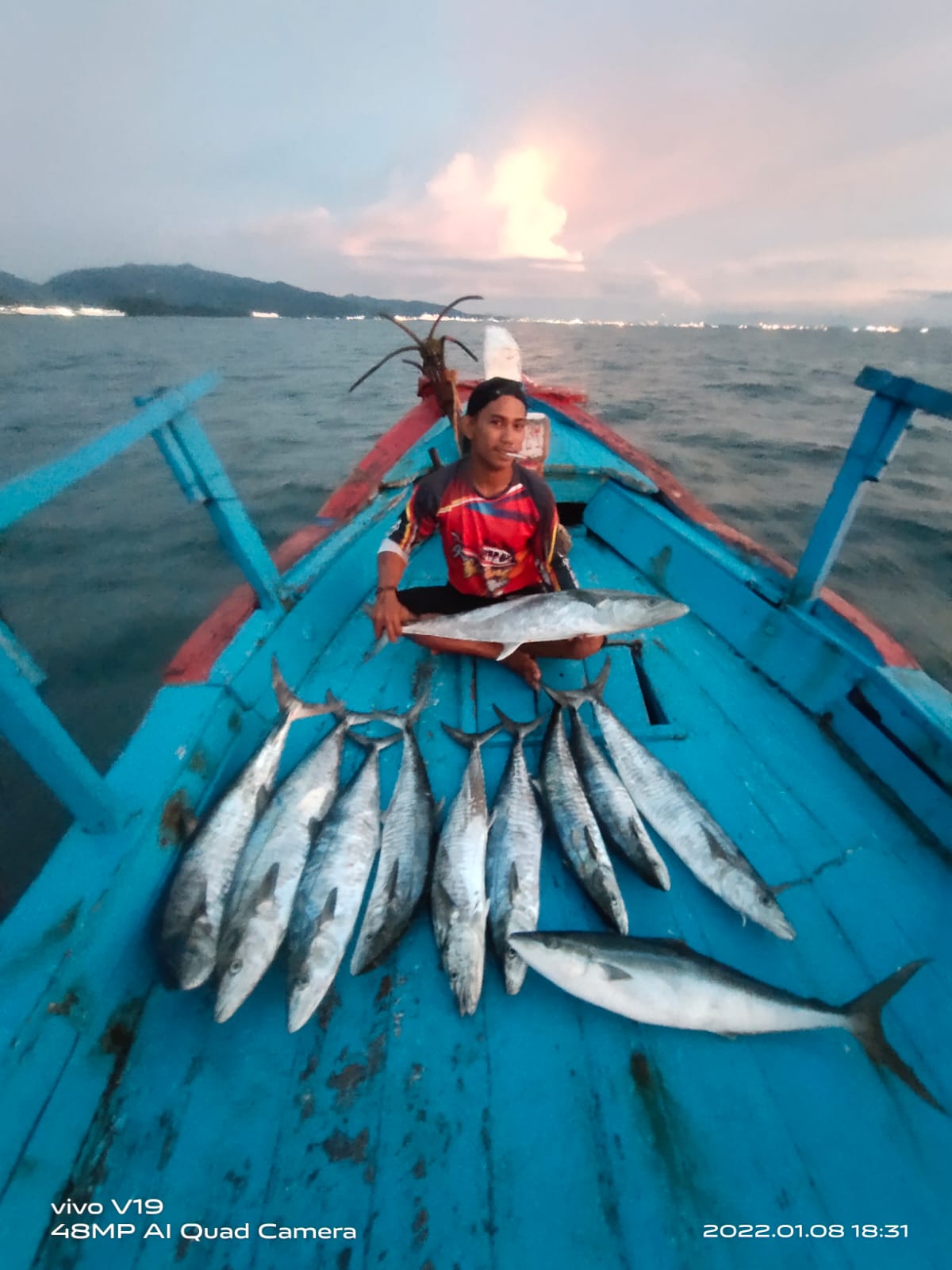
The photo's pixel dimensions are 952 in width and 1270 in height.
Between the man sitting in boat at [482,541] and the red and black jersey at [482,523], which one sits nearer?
the man sitting in boat at [482,541]

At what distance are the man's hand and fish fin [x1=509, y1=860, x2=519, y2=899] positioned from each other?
5.08 feet

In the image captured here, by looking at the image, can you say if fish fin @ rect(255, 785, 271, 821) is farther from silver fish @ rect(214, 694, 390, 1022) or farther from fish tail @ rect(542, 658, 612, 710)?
fish tail @ rect(542, 658, 612, 710)

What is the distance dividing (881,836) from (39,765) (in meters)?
3.73

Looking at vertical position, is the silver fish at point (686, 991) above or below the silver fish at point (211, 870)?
above

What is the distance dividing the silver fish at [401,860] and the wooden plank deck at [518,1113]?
4.1 inches

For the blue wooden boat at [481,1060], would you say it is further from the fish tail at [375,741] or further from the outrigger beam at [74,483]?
the fish tail at [375,741]

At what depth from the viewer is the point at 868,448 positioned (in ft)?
9.54

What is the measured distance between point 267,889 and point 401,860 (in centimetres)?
62

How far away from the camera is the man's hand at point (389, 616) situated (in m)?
3.50

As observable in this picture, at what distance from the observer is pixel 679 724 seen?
3463mm

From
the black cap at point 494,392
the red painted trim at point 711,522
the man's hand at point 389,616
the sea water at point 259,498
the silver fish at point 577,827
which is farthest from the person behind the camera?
the sea water at point 259,498

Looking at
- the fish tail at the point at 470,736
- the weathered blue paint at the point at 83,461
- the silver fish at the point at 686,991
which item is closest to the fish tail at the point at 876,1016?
the silver fish at the point at 686,991

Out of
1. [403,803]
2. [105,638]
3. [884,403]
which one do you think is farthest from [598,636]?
[105,638]

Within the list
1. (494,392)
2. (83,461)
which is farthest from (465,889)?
(494,392)
